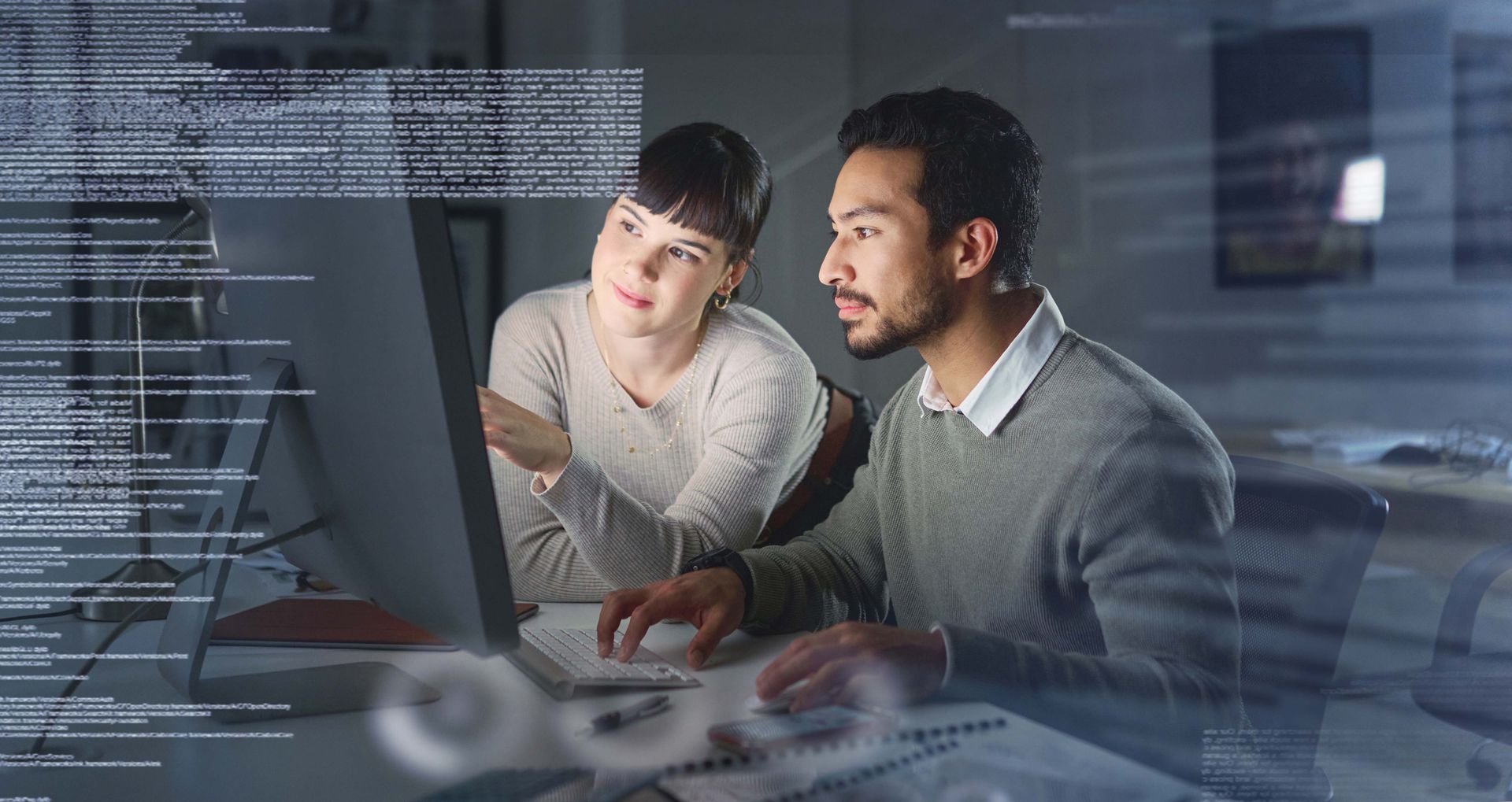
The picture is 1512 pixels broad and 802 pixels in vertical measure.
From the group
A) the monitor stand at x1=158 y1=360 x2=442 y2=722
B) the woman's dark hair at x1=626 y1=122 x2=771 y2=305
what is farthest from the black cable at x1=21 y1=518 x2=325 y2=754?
the woman's dark hair at x1=626 y1=122 x2=771 y2=305

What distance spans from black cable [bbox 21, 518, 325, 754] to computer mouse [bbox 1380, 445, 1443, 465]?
3.50ft

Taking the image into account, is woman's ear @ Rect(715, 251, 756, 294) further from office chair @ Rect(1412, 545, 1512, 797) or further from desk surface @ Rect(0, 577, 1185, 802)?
office chair @ Rect(1412, 545, 1512, 797)

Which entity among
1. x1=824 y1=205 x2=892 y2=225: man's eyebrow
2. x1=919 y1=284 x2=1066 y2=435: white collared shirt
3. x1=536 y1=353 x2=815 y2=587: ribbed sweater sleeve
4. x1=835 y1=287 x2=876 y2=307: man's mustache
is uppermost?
x1=824 y1=205 x2=892 y2=225: man's eyebrow

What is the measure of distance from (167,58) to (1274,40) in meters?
1.17

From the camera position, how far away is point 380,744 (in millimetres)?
781

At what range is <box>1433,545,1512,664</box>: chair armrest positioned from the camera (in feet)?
3.28

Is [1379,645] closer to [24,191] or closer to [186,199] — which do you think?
[186,199]

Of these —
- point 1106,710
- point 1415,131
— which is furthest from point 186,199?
point 1415,131

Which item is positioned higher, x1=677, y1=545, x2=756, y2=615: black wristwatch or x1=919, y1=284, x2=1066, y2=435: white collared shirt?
x1=919, y1=284, x2=1066, y2=435: white collared shirt

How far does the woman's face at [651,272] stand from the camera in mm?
1053

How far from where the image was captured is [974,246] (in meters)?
0.97

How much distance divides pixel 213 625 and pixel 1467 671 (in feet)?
4.21

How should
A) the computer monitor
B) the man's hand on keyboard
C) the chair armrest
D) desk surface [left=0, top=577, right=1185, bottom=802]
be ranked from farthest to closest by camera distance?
the chair armrest, the man's hand on keyboard, desk surface [left=0, top=577, right=1185, bottom=802], the computer monitor

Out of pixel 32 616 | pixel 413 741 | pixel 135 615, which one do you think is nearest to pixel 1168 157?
pixel 413 741
